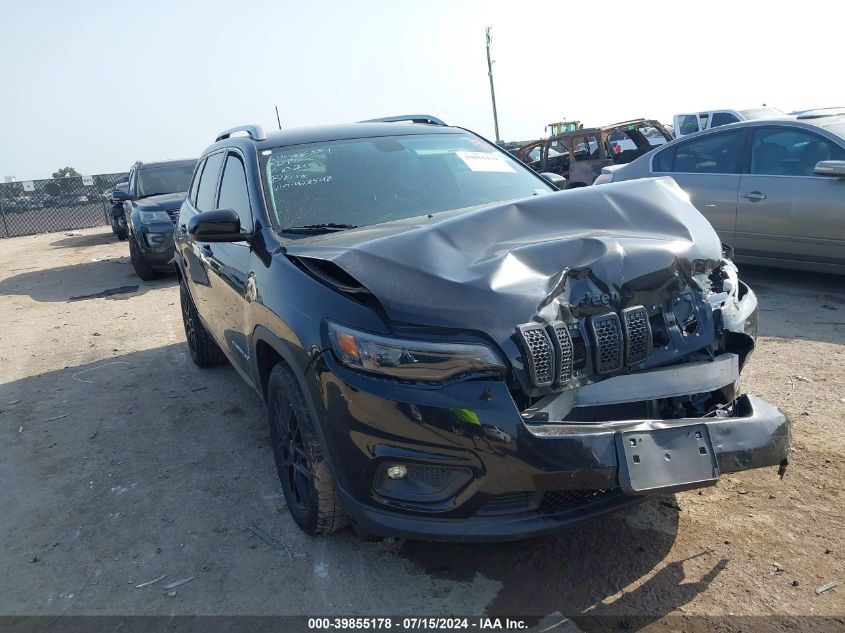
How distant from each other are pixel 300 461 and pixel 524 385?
1.21 metres

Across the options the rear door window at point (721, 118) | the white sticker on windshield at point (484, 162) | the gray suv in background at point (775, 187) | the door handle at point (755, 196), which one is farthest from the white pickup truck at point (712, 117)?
the white sticker on windshield at point (484, 162)

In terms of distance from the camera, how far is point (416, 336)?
8.33ft

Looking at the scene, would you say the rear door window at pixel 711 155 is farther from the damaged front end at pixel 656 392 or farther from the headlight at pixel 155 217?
the headlight at pixel 155 217

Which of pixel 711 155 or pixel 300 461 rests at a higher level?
pixel 711 155

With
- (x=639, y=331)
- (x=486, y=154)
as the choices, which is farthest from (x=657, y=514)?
(x=486, y=154)

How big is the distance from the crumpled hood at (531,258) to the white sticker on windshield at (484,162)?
1082 millimetres

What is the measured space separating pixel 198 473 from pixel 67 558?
89 centimetres

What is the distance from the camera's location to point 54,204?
28.2 m

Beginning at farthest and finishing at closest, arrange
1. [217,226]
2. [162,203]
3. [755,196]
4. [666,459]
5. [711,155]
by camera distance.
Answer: [162,203], [711,155], [755,196], [217,226], [666,459]

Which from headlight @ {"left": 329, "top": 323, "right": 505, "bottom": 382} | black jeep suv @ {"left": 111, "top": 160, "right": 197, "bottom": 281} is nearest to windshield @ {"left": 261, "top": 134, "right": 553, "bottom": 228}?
headlight @ {"left": 329, "top": 323, "right": 505, "bottom": 382}

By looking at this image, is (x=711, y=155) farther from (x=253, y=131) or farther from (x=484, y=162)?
(x=253, y=131)

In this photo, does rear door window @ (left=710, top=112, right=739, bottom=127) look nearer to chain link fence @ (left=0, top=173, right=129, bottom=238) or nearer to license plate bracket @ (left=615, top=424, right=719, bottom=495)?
license plate bracket @ (left=615, top=424, right=719, bottom=495)

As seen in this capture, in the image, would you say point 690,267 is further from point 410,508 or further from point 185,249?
point 185,249

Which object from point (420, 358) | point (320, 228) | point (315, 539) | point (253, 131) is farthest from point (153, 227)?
point (420, 358)
